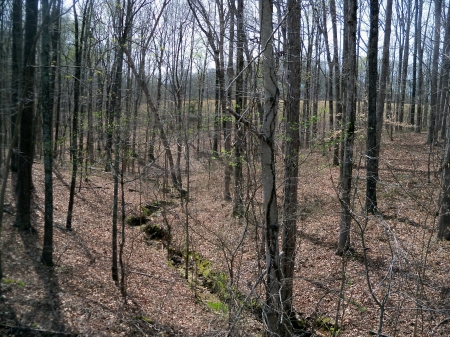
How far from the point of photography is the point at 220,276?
9.70 m

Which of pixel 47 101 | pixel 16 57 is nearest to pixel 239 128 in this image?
pixel 47 101

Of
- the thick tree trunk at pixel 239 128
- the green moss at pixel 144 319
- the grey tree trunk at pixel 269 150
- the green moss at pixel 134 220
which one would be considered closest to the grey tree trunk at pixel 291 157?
the thick tree trunk at pixel 239 128

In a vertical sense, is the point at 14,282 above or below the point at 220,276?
above

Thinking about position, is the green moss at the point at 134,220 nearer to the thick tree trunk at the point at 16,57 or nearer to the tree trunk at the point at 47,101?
the tree trunk at the point at 47,101

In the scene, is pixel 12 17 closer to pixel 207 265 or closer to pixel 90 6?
pixel 90 6

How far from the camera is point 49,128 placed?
7172mm

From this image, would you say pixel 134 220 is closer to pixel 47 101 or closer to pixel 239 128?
pixel 47 101

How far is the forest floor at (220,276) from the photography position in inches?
241

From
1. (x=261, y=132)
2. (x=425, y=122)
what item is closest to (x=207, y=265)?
(x=261, y=132)

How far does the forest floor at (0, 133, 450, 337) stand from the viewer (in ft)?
20.1

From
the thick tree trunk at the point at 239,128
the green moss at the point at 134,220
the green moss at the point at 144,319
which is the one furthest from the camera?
the green moss at the point at 134,220

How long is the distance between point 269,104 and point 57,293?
5.96 m

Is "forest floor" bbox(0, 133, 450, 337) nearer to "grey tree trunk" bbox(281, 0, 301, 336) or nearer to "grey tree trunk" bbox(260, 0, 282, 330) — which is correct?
"grey tree trunk" bbox(281, 0, 301, 336)

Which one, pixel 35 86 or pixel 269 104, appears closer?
pixel 269 104
